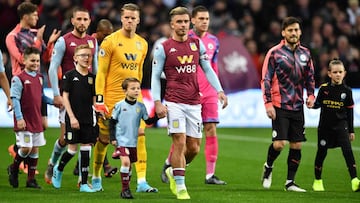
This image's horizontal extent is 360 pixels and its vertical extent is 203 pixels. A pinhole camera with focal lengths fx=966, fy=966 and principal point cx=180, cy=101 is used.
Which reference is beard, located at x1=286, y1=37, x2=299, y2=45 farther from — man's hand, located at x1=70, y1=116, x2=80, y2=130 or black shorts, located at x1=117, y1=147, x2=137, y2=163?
man's hand, located at x1=70, y1=116, x2=80, y2=130

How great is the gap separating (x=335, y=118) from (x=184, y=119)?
2.56 m

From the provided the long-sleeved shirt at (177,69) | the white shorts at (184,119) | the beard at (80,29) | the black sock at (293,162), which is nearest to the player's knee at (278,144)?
→ the black sock at (293,162)

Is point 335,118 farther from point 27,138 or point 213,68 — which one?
point 27,138

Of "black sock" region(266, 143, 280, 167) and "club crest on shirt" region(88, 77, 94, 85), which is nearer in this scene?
"club crest on shirt" region(88, 77, 94, 85)

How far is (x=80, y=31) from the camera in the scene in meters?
13.7

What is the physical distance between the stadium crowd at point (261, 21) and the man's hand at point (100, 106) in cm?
1124

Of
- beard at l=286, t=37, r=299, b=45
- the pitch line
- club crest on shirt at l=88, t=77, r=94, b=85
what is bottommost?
the pitch line

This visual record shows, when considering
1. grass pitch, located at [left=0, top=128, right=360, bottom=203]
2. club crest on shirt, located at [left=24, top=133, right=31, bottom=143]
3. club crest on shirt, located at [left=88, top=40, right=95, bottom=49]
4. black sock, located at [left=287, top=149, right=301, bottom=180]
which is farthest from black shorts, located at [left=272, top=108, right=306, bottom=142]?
club crest on shirt, located at [left=24, top=133, right=31, bottom=143]

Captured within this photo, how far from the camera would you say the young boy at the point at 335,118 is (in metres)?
13.6

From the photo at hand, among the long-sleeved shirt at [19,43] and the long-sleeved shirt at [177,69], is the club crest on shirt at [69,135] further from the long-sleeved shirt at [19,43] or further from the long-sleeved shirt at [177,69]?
the long-sleeved shirt at [19,43]

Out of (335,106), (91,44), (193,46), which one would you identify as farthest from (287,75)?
(91,44)

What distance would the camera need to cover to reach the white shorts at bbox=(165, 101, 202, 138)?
12133mm

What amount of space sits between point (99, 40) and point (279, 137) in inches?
136

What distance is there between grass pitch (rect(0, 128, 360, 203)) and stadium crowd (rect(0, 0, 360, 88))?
4.08 meters
